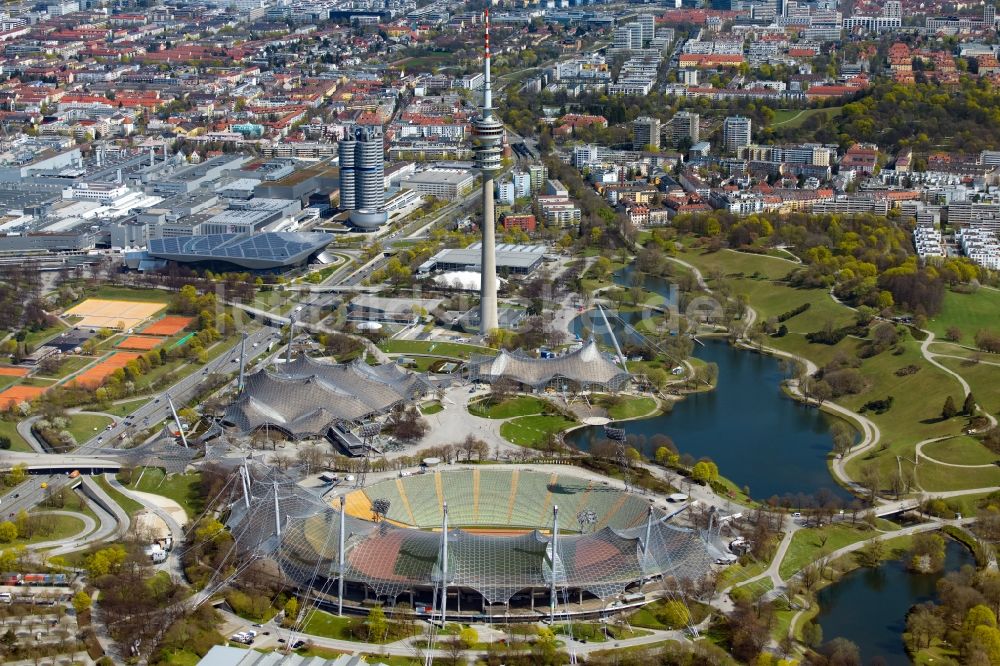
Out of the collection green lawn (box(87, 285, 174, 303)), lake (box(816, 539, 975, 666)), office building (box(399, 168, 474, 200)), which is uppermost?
office building (box(399, 168, 474, 200))

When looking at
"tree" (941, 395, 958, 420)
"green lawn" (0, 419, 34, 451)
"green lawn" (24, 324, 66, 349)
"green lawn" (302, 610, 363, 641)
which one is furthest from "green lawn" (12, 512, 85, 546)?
"tree" (941, 395, 958, 420)

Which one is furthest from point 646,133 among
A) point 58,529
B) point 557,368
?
point 58,529

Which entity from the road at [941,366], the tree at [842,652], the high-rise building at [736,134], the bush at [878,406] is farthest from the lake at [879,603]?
the high-rise building at [736,134]

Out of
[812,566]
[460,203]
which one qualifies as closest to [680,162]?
[460,203]

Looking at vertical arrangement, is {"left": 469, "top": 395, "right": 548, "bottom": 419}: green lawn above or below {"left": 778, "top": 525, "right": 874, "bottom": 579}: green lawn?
above

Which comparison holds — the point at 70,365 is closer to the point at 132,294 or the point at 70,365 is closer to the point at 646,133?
the point at 132,294

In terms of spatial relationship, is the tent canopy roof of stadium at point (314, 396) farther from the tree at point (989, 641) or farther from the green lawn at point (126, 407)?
the tree at point (989, 641)

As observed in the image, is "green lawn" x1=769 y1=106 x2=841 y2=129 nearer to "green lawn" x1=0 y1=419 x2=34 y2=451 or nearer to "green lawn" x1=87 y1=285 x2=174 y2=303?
"green lawn" x1=87 y1=285 x2=174 y2=303
